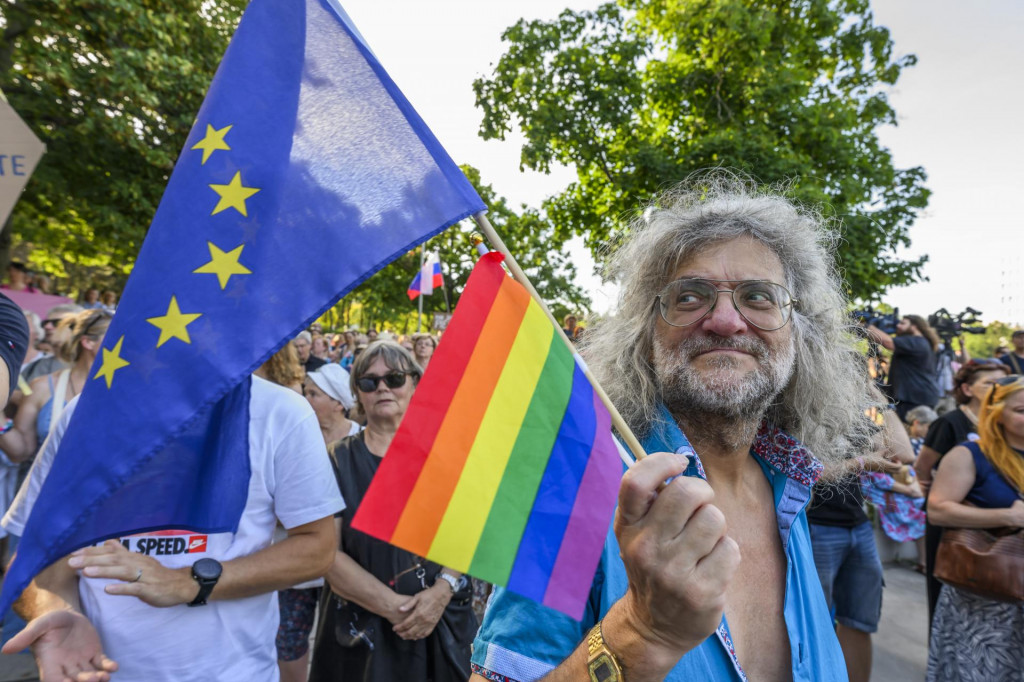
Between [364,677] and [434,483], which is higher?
[434,483]

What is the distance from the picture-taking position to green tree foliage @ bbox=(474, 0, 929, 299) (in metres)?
11.3

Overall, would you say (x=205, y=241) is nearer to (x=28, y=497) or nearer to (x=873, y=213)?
(x=28, y=497)

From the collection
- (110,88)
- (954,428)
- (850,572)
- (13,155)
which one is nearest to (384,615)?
(13,155)

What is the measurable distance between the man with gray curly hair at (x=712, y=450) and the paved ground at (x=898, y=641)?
3338 millimetres

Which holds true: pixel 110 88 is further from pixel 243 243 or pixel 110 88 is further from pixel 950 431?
pixel 950 431

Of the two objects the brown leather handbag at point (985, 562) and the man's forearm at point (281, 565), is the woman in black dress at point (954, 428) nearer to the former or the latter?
the brown leather handbag at point (985, 562)

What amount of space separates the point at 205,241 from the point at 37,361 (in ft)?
15.5

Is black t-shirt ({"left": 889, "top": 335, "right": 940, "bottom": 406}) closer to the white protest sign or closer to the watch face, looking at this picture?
the watch face

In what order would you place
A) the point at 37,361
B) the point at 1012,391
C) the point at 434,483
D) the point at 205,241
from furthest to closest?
the point at 37,361 < the point at 1012,391 < the point at 205,241 < the point at 434,483

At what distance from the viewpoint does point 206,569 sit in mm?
1771

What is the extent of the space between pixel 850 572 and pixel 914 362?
13.2 feet

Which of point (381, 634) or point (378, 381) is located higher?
point (378, 381)

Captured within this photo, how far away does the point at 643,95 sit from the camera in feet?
41.4

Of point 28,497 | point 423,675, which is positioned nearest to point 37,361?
point 28,497
